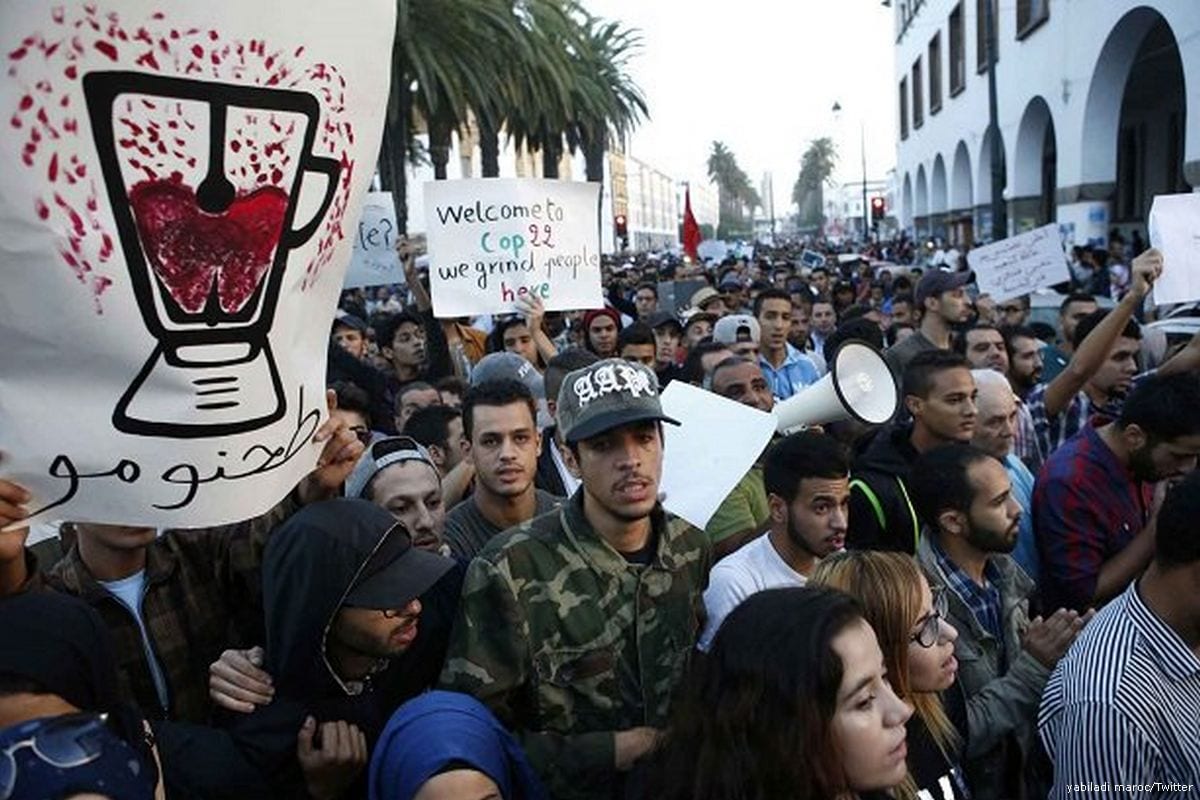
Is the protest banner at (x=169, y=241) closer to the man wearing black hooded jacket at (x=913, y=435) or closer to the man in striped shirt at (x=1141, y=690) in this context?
the man in striped shirt at (x=1141, y=690)

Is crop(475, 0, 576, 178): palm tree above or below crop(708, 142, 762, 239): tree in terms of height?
below

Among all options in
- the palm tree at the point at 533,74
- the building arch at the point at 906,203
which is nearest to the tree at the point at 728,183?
the building arch at the point at 906,203

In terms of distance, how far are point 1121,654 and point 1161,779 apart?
0.25 m

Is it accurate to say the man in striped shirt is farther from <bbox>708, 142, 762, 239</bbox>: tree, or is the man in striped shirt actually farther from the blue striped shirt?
<bbox>708, 142, 762, 239</bbox>: tree

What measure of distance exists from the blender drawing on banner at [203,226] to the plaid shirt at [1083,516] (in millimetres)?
2638

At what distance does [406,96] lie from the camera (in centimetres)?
1844

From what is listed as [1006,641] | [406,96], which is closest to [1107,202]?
[406,96]

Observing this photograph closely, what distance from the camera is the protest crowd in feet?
5.87

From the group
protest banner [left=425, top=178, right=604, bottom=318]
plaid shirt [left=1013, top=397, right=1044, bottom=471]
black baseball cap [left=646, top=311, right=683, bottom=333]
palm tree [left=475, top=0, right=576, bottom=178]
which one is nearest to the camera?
plaid shirt [left=1013, top=397, right=1044, bottom=471]

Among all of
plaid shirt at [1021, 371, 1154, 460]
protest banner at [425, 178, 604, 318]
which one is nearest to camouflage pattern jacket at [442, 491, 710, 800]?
plaid shirt at [1021, 371, 1154, 460]

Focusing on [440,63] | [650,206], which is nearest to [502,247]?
[440,63]

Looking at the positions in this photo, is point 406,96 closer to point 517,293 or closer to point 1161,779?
point 517,293

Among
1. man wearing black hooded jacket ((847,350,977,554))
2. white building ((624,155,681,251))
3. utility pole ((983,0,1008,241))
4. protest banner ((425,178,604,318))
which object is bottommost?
man wearing black hooded jacket ((847,350,977,554))

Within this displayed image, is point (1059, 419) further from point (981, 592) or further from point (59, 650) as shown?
point (59, 650)
